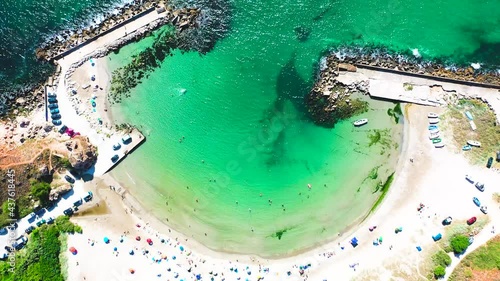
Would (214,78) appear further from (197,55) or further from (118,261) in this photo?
(118,261)

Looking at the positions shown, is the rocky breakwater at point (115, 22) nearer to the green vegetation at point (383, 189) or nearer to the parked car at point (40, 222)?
the parked car at point (40, 222)

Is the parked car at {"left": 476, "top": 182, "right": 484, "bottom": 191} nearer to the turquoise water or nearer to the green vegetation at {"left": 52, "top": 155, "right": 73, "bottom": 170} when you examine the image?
the turquoise water

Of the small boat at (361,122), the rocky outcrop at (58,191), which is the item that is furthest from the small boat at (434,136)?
the rocky outcrop at (58,191)

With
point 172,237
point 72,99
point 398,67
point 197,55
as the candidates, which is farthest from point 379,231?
point 72,99

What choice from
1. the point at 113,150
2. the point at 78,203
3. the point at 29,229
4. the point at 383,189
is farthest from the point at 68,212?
the point at 383,189

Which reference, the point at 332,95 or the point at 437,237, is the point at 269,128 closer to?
the point at 332,95

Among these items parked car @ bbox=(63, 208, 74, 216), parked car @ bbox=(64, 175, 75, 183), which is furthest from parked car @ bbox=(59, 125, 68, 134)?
parked car @ bbox=(63, 208, 74, 216)
